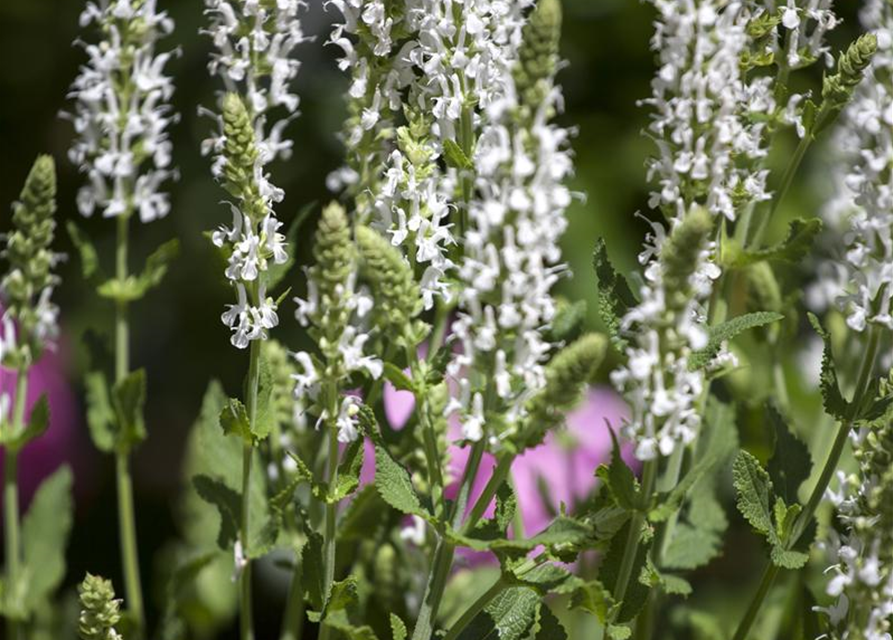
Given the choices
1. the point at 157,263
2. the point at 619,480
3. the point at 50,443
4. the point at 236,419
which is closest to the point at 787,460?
the point at 619,480

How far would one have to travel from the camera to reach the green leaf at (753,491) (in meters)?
0.55

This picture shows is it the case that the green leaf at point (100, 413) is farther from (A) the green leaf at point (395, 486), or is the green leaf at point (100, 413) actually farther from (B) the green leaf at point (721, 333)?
(B) the green leaf at point (721, 333)

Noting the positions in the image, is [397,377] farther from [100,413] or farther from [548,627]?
[100,413]

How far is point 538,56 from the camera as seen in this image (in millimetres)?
428

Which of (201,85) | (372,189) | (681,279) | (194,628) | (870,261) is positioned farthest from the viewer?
(201,85)

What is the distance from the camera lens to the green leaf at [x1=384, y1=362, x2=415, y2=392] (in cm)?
51

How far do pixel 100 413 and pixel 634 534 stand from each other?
15.7 inches

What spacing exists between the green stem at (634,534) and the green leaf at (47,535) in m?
0.40

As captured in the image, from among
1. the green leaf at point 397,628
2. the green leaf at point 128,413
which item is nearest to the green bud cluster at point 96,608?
the green leaf at point 397,628

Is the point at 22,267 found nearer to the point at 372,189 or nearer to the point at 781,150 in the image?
the point at 372,189

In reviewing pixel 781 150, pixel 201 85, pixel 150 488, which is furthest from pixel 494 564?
pixel 201 85

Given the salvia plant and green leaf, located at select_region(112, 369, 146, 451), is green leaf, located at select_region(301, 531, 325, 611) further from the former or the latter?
green leaf, located at select_region(112, 369, 146, 451)

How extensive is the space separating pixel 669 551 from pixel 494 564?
0.99 feet

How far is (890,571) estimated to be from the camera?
494 millimetres
